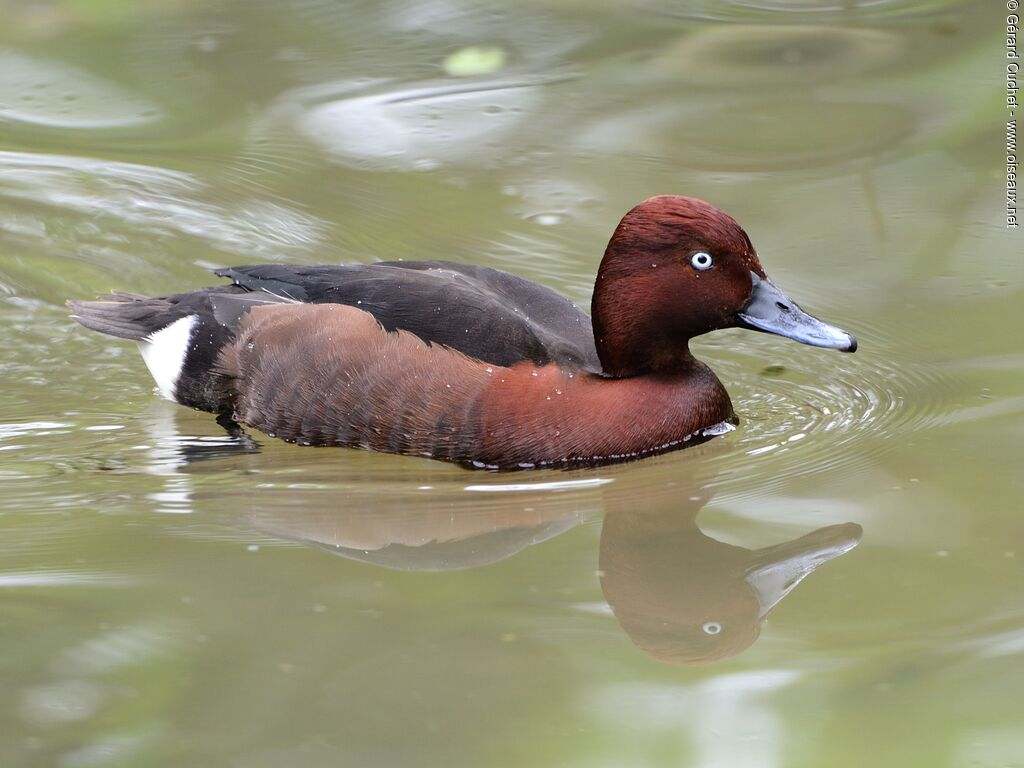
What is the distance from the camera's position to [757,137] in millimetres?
8047

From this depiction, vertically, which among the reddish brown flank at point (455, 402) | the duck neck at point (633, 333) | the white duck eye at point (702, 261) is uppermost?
the white duck eye at point (702, 261)

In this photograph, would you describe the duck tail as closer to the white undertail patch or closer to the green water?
the white undertail patch

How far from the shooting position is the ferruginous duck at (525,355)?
17.6 ft

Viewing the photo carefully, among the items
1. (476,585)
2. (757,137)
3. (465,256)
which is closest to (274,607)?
(476,585)

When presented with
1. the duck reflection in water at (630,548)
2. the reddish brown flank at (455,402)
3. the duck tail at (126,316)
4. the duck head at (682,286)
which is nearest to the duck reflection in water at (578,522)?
the duck reflection in water at (630,548)

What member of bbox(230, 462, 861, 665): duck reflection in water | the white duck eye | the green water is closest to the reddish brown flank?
the green water

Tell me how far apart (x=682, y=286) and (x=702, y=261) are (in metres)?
0.12

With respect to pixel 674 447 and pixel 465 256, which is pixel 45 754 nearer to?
pixel 674 447

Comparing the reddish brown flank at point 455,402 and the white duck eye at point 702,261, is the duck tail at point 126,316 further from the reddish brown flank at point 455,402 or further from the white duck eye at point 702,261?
the white duck eye at point 702,261

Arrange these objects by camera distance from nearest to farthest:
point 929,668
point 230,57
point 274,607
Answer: point 929,668 < point 274,607 < point 230,57

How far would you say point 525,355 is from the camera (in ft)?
17.8

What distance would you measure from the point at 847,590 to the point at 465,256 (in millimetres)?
3321

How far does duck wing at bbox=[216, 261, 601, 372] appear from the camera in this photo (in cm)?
544

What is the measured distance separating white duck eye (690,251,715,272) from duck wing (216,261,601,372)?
1.89ft
